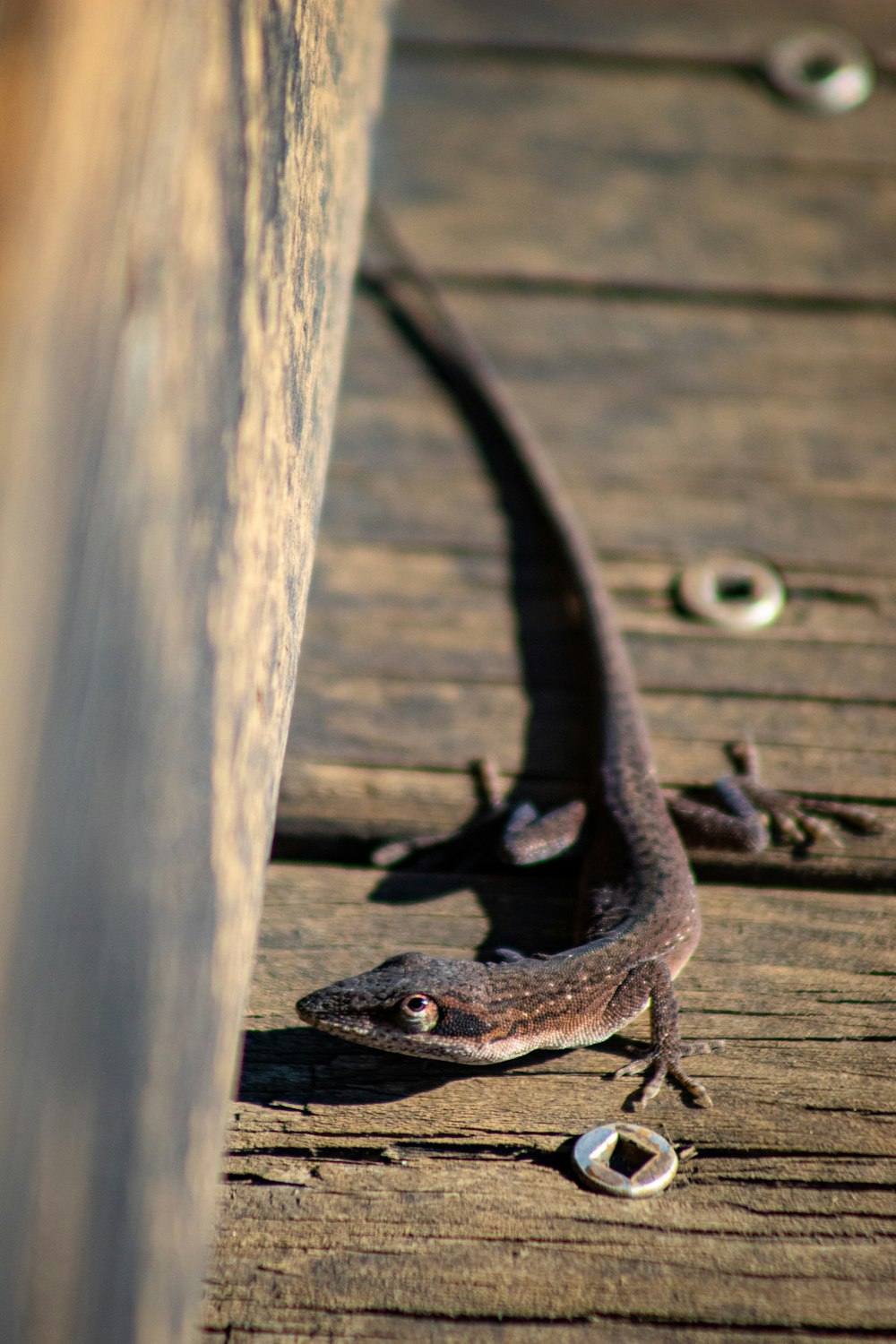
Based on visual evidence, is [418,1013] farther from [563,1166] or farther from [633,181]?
[633,181]

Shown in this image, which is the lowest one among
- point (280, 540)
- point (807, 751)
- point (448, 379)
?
point (807, 751)

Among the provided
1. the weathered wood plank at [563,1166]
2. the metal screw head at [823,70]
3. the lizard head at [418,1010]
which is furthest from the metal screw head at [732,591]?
the metal screw head at [823,70]

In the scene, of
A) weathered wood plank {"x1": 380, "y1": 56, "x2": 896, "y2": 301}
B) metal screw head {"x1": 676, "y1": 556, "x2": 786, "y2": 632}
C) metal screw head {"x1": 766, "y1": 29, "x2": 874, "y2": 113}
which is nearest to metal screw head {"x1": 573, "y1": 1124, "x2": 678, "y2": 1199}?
metal screw head {"x1": 676, "y1": 556, "x2": 786, "y2": 632}

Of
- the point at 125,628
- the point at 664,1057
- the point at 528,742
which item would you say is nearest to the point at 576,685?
the point at 528,742

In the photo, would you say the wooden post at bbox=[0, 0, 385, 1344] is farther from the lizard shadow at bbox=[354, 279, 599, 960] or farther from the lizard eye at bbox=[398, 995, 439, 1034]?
the lizard shadow at bbox=[354, 279, 599, 960]

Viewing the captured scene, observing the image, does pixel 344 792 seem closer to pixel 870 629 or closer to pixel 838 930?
pixel 838 930

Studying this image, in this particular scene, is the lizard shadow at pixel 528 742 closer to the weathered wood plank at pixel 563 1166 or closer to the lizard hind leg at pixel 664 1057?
the weathered wood plank at pixel 563 1166

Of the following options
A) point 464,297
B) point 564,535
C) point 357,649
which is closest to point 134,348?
point 357,649
